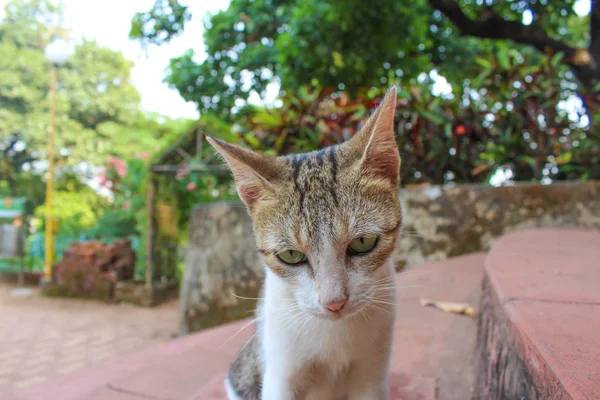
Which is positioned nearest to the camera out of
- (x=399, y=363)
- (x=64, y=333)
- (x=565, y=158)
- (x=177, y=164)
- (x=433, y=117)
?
(x=399, y=363)

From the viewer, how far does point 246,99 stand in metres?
8.95

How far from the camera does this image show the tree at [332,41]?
5902 millimetres

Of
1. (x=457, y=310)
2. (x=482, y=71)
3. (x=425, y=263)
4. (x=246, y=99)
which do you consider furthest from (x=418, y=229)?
(x=246, y=99)

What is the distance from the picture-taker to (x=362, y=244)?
131 cm

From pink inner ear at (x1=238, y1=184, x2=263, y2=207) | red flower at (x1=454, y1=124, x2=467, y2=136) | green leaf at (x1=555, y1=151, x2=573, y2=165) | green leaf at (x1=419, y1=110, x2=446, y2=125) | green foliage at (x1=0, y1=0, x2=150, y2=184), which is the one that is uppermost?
green foliage at (x1=0, y1=0, x2=150, y2=184)

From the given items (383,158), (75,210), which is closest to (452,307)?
(383,158)

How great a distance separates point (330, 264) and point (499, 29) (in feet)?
19.4

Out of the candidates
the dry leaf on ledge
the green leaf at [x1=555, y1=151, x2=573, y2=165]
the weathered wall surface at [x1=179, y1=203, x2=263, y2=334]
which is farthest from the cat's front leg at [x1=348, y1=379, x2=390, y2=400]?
the green leaf at [x1=555, y1=151, x2=573, y2=165]

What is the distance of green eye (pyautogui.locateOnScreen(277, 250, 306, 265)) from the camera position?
1322 mm

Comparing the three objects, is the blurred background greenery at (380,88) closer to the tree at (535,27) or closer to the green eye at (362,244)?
the tree at (535,27)

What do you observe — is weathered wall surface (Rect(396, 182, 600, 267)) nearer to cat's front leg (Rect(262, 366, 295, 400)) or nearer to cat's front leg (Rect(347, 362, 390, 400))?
cat's front leg (Rect(347, 362, 390, 400))

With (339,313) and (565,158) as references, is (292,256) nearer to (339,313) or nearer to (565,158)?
(339,313)

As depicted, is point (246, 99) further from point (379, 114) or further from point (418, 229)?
point (379, 114)

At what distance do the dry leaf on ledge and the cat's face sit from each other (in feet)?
4.34
